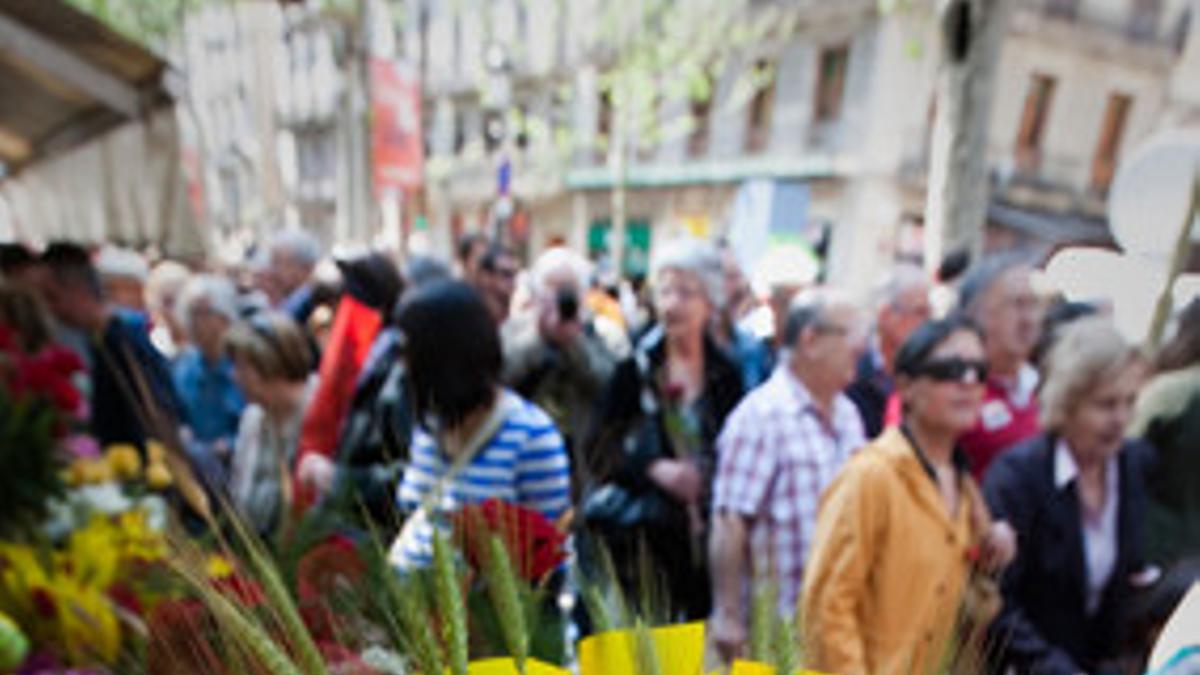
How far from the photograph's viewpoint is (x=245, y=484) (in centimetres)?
125

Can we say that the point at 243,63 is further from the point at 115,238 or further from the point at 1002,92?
the point at 1002,92

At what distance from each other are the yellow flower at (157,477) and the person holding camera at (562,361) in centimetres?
63

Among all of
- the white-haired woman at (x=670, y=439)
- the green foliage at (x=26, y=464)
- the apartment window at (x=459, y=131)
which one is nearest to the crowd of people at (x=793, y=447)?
the white-haired woman at (x=670, y=439)

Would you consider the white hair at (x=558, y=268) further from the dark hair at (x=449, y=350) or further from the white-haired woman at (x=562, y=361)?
the dark hair at (x=449, y=350)

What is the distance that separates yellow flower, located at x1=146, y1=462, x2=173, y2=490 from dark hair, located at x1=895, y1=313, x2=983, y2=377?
122cm

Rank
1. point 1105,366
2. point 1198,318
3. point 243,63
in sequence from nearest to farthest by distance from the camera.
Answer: point 1198,318, point 1105,366, point 243,63

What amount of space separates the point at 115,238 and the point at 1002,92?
14.3 m

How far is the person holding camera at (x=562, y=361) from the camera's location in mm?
1215

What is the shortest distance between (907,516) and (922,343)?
0.27 meters

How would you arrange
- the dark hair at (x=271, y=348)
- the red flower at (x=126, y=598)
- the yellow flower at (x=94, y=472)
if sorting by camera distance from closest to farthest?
the red flower at (x=126, y=598)
the yellow flower at (x=94, y=472)
the dark hair at (x=271, y=348)

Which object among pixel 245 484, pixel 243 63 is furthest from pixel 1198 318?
pixel 243 63

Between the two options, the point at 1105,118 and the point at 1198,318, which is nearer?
the point at 1198,318

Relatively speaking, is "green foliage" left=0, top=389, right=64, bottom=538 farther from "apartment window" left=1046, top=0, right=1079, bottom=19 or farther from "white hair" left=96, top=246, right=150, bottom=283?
"apartment window" left=1046, top=0, right=1079, bottom=19

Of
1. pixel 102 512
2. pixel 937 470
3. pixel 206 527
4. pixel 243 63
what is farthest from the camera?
A: pixel 243 63
